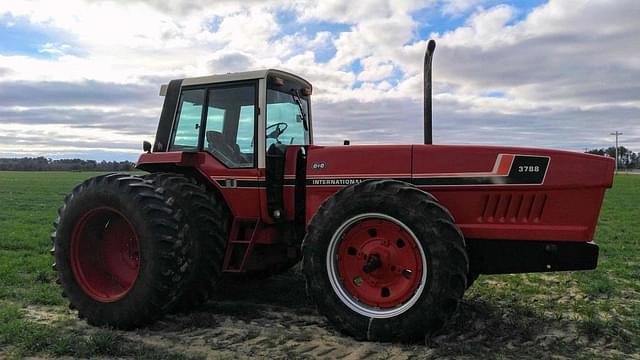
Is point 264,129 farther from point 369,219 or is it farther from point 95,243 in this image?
point 95,243

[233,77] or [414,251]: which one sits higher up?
[233,77]

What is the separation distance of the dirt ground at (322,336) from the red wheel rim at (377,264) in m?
0.40

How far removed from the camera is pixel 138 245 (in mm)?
5684

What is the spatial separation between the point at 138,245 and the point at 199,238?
1.97 ft

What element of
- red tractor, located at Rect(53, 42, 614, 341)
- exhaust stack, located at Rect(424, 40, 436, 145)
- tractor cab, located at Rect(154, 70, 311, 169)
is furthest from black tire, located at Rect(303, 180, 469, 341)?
tractor cab, located at Rect(154, 70, 311, 169)

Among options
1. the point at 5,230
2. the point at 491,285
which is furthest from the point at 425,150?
the point at 5,230

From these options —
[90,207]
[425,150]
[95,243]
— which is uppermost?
[425,150]

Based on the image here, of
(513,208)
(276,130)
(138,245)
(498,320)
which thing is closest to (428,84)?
(513,208)

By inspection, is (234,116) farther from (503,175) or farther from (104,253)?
Answer: (503,175)

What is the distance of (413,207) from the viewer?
4996 mm

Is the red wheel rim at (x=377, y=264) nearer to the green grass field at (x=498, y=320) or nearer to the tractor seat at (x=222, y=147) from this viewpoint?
the green grass field at (x=498, y=320)

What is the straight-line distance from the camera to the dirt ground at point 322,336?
484 centimetres

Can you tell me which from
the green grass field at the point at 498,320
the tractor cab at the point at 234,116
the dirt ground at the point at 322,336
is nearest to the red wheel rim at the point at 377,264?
the dirt ground at the point at 322,336

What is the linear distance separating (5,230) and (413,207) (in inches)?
456
